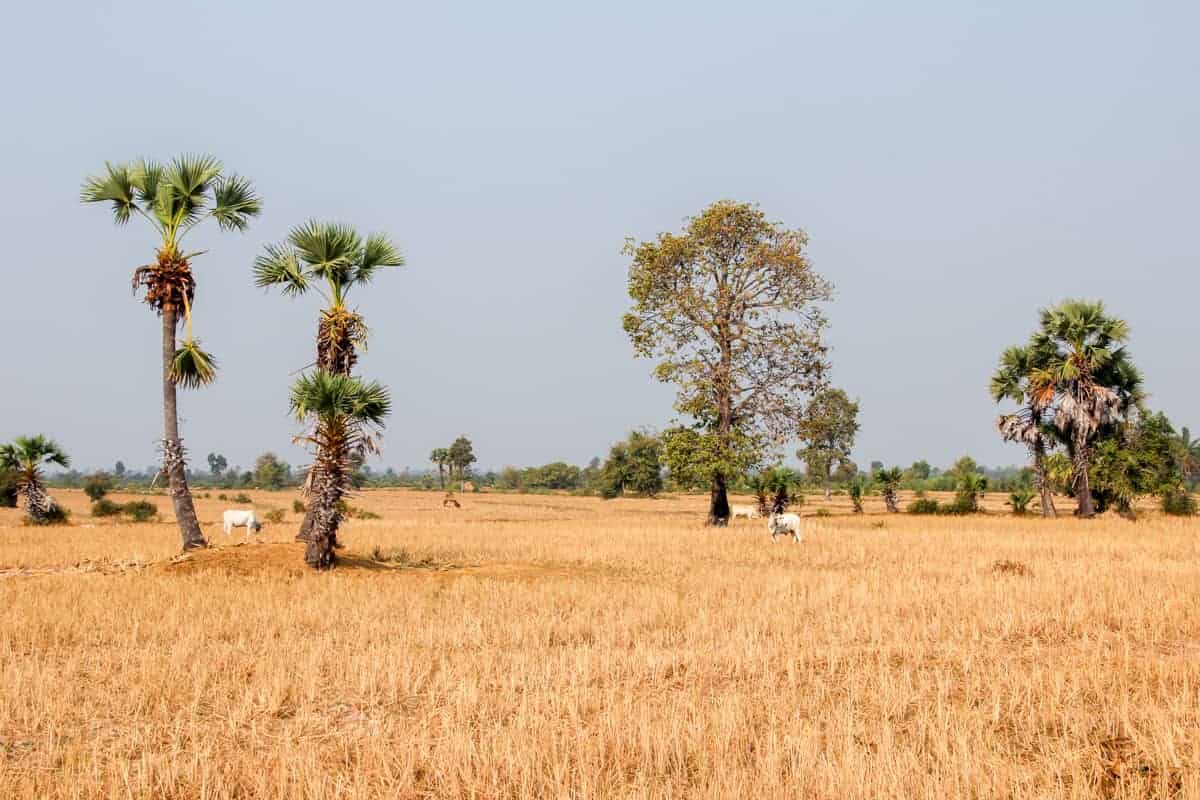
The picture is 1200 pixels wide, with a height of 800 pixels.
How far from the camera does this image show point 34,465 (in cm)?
3488

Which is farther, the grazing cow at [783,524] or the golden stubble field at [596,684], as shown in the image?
the grazing cow at [783,524]

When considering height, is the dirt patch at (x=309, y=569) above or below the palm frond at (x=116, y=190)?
below

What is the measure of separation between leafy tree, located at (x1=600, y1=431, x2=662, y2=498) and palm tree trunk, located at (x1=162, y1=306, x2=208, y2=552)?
64.6 m

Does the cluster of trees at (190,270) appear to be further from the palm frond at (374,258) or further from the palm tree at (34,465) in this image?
the palm tree at (34,465)

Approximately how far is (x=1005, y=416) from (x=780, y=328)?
52.5 ft

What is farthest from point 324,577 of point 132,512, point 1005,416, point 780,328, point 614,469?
point 614,469

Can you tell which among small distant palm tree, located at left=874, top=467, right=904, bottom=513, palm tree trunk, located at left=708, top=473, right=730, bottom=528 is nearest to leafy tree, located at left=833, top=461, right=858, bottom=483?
small distant palm tree, located at left=874, top=467, right=904, bottom=513

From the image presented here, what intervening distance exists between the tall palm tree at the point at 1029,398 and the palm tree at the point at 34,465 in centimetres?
4444

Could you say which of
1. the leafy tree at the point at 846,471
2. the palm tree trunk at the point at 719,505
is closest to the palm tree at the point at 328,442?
the palm tree trunk at the point at 719,505

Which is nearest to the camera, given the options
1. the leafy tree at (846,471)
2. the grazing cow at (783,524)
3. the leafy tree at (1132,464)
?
the grazing cow at (783,524)

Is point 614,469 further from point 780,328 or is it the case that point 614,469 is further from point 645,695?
point 645,695

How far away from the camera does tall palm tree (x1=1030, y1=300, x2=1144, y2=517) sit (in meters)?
39.6

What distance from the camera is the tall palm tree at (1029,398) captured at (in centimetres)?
4131

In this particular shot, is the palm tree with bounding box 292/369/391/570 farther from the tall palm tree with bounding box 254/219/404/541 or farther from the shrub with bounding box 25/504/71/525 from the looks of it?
the shrub with bounding box 25/504/71/525
